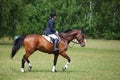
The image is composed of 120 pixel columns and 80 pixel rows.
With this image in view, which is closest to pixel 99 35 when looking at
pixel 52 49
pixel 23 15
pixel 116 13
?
pixel 116 13

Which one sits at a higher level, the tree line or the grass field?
the grass field

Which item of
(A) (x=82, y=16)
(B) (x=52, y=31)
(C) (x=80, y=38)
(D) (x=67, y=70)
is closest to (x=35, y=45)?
(B) (x=52, y=31)

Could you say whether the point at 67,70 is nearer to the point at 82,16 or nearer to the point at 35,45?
the point at 35,45

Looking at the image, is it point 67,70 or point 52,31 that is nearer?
point 52,31

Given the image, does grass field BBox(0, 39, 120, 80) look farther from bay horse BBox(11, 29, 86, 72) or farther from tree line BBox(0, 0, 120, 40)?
tree line BBox(0, 0, 120, 40)

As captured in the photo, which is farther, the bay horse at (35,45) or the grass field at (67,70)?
the bay horse at (35,45)

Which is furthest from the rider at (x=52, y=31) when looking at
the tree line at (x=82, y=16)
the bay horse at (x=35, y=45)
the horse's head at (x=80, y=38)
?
the tree line at (x=82, y=16)

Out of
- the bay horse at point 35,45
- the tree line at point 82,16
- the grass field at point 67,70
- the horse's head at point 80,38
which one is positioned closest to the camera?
the grass field at point 67,70

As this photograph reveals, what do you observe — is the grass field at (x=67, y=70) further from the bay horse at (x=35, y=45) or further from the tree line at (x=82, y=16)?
the tree line at (x=82, y=16)

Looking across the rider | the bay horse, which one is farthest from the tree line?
the rider

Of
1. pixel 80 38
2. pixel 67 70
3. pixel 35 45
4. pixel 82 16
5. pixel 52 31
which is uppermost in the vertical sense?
pixel 52 31

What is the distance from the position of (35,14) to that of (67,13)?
624 centimetres

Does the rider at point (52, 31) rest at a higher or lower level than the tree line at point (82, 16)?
higher

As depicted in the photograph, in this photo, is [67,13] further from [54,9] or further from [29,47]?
[29,47]
